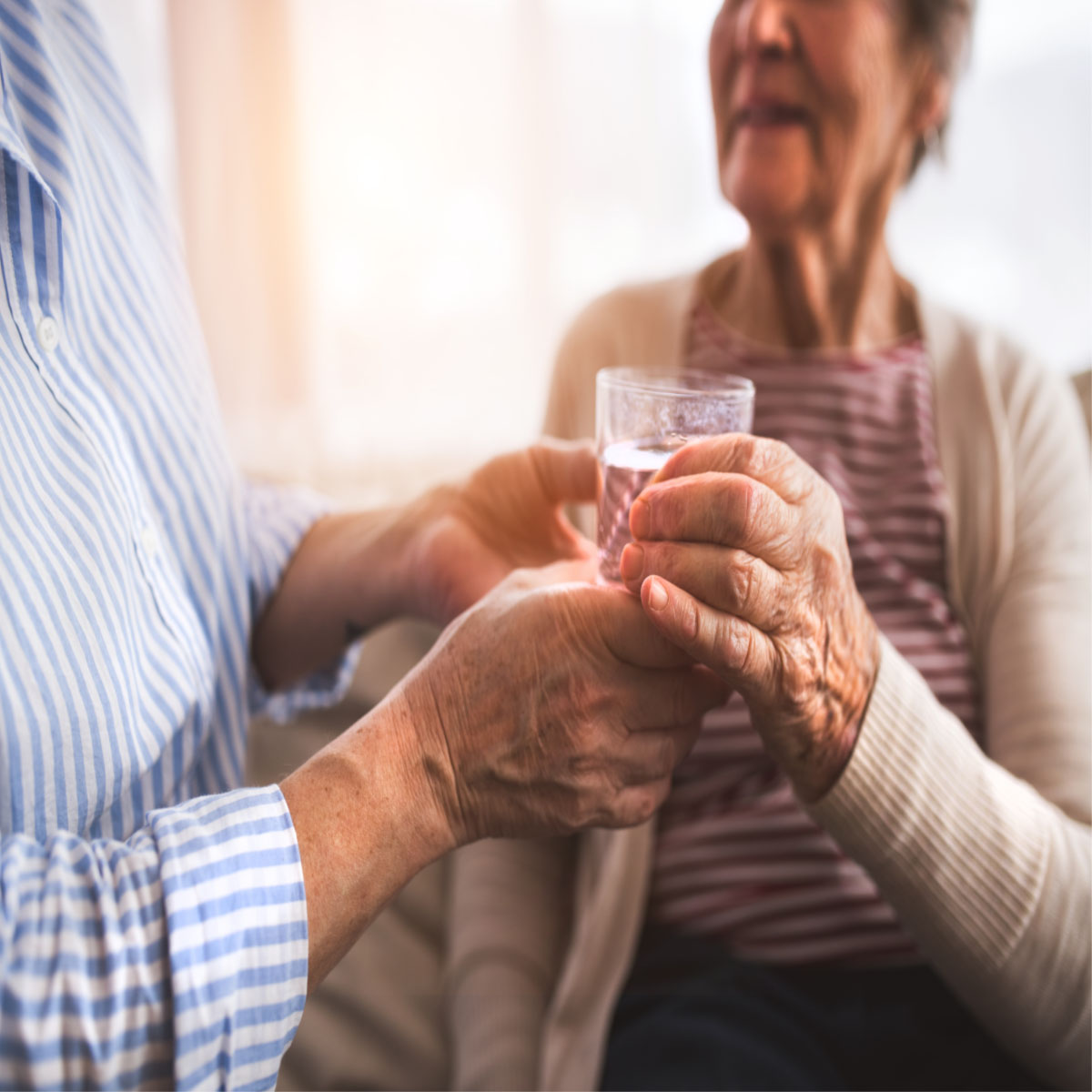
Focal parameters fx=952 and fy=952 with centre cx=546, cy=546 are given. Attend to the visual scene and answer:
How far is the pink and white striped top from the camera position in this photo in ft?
3.55

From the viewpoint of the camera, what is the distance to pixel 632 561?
0.75 meters

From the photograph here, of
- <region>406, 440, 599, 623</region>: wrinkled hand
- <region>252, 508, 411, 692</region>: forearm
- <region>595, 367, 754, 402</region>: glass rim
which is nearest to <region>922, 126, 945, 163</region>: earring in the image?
<region>595, 367, 754, 402</region>: glass rim

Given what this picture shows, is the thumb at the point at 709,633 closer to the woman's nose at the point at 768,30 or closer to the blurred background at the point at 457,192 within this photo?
the woman's nose at the point at 768,30

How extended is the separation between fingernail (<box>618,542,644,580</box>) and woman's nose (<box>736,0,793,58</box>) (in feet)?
2.50

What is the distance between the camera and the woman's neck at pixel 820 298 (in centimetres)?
128

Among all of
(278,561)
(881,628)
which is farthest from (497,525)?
(881,628)

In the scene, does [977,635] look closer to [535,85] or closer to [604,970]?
[604,970]

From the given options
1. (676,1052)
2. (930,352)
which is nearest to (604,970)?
(676,1052)

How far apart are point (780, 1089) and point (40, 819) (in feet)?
2.34

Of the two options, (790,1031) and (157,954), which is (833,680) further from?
(157,954)

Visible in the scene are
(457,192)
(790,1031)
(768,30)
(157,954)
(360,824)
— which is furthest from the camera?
(457,192)

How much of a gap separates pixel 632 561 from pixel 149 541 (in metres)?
0.39

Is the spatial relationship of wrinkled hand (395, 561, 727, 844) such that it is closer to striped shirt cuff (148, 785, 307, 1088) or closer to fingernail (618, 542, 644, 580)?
fingernail (618, 542, 644, 580)

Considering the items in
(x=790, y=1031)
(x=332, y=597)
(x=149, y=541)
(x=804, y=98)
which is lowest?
(x=790, y=1031)
